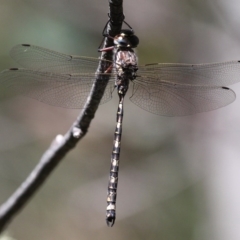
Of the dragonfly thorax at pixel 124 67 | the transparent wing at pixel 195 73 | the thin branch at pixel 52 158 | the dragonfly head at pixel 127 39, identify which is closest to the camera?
the thin branch at pixel 52 158

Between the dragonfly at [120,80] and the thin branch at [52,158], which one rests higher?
the dragonfly at [120,80]

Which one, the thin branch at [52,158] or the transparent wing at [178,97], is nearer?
the thin branch at [52,158]

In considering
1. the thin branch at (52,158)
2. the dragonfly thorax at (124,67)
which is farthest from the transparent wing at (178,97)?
the thin branch at (52,158)

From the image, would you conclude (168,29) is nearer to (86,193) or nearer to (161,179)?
(161,179)

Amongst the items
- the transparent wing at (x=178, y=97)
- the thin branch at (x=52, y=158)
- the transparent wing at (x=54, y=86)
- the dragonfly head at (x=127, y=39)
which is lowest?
the thin branch at (x=52, y=158)

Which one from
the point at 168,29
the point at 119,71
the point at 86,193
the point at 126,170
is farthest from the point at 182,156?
the point at 119,71

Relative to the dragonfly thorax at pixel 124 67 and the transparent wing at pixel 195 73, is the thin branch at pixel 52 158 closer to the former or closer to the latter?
the dragonfly thorax at pixel 124 67

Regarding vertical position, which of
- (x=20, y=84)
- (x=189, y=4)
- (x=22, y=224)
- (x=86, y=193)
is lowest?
(x=22, y=224)
